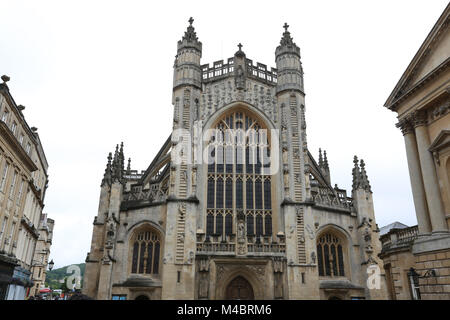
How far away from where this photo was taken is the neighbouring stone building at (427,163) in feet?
42.4

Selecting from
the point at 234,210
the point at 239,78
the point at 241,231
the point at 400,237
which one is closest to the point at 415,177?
the point at 400,237

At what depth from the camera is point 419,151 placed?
14.7 meters

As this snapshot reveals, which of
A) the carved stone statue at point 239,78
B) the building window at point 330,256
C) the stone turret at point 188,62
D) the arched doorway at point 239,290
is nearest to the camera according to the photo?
the arched doorway at point 239,290

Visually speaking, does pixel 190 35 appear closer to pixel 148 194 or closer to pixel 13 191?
pixel 148 194

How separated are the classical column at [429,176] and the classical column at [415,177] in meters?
0.32

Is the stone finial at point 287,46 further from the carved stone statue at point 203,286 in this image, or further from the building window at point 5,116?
the building window at point 5,116

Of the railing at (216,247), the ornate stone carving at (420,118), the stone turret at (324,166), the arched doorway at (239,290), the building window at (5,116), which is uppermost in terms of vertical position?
the stone turret at (324,166)

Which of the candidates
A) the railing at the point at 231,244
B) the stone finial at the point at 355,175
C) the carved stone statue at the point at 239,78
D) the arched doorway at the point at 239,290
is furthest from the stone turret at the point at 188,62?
the arched doorway at the point at 239,290

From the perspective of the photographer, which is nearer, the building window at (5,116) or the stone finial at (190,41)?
the building window at (5,116)

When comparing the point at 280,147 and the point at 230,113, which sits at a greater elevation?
the point at 230,113
